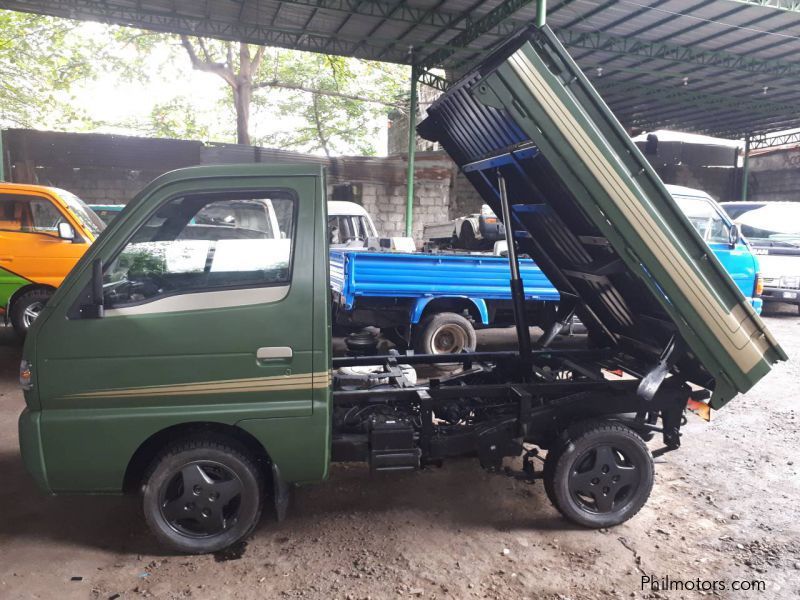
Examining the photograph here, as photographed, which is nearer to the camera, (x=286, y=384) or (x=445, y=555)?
(x=286, y=384)

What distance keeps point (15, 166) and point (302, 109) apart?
12736 mm

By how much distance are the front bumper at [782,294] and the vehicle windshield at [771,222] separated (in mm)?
2055

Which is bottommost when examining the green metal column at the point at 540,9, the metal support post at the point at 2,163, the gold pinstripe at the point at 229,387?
the gold pinstripe at the point at 229,387

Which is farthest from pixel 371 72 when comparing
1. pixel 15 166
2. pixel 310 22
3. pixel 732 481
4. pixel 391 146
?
pixel 732 481

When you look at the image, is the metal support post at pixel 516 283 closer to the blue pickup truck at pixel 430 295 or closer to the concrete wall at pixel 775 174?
the blue pickup truck at pixel 430 295

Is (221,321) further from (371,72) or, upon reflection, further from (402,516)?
(371,72)

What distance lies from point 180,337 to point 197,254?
431mm

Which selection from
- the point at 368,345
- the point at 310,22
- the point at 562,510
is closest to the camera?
Answer: the point at 562,510

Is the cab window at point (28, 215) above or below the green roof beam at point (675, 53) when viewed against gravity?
below

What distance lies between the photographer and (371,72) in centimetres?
2316

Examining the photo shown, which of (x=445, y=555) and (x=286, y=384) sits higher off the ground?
(x=286, y=384)

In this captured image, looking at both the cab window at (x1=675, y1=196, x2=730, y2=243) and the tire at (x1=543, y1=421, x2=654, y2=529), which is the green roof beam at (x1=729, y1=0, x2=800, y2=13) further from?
the tire at (x1=543, y1=421, x2=654, y2=529)

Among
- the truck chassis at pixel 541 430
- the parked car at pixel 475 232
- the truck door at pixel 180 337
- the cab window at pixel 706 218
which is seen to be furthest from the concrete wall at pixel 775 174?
the truck door at pixel 180 337

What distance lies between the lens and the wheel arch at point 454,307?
22.0 ft
